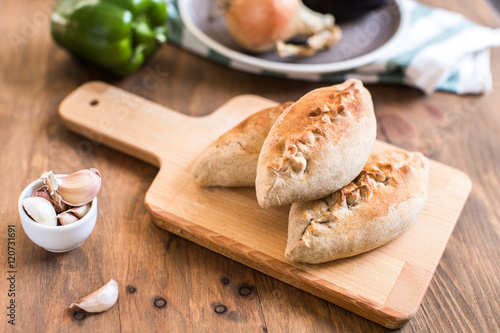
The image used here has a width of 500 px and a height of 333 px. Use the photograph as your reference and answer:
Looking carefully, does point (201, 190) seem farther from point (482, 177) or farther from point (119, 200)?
point (482, 177)

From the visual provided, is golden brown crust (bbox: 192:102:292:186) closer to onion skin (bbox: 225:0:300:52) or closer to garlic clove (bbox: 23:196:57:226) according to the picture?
garlic clove (bbox: 23:196:57:226)

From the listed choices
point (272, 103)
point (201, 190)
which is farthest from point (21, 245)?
point (272, 103)

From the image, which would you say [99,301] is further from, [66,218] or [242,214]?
[242,214]

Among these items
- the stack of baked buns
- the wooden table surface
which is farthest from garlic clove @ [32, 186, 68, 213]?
the stack of baked buns

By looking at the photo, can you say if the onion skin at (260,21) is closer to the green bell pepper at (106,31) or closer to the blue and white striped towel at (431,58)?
the blue and white striped towel at (431,58)

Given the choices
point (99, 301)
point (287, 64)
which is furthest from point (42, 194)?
point (287, 64)

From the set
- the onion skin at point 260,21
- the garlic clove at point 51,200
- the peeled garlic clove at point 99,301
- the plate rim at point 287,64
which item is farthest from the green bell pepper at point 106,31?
the peeled garlic clove at point 99,301
